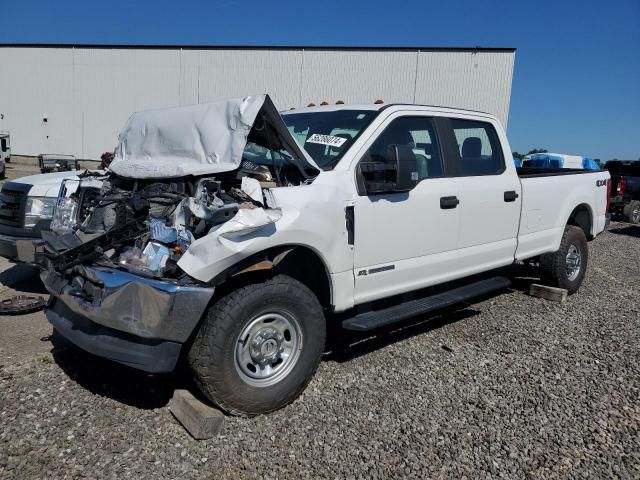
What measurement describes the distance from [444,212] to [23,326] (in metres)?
3.87

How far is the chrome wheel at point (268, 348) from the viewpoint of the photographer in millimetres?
3150

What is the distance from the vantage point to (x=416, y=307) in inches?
165

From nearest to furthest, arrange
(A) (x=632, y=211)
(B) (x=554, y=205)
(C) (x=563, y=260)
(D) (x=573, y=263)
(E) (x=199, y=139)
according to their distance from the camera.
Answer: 1. (E) (x=199, y=139)
2. (B) (x=554, y=205)
3. (C) (x=563, y=260)
4. (D) (x=573, y=263)
5. (A) (x=632, y=211)

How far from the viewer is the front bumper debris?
110 inches

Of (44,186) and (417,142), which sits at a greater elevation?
(417,142)

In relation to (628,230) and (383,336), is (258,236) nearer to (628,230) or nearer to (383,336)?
(383,336)

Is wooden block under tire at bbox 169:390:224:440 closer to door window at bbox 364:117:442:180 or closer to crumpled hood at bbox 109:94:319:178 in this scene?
crumpled hood at bbox 109:94:319:178

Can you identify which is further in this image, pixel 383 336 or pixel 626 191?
pixel 626 191

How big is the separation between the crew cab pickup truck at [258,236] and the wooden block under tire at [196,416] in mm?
105

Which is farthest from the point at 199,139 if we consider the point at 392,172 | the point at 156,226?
the point at 392,172

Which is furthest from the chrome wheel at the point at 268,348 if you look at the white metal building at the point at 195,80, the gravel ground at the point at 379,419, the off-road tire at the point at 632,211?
the white metal building at the point at 195,80

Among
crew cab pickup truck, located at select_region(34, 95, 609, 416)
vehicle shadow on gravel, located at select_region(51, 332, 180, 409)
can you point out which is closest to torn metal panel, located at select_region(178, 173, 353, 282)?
crew cab pickup truck, located at select_region(34, 95, 609, 416)

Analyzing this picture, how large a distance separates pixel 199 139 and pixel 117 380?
5.97 feet

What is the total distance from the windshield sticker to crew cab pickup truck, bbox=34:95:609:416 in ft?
0.04
